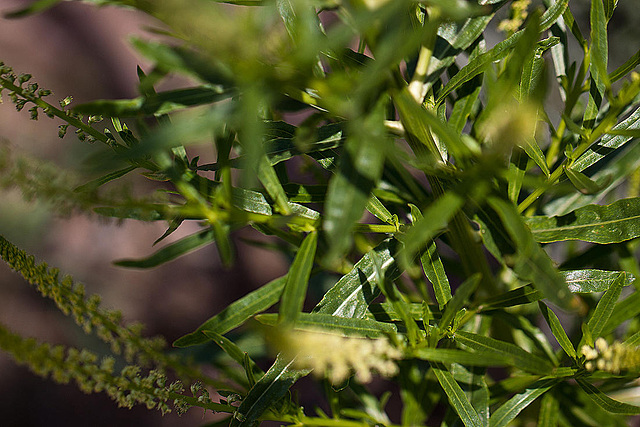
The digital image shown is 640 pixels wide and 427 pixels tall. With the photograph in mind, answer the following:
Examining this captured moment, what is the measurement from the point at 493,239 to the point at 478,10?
289 millimetres

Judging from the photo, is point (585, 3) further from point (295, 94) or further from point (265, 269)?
point (265, 269)

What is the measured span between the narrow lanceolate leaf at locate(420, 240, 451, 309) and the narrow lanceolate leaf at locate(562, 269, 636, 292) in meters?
0.14

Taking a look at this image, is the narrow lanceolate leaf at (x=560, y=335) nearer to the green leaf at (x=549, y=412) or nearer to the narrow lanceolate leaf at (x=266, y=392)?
the green leaf at (x=549, y=412)

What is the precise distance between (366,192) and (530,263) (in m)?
0.15

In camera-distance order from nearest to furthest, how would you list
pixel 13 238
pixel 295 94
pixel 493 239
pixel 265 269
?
pixel 295 94
pixel 493 239
pixel 13 238
pixel 265 269

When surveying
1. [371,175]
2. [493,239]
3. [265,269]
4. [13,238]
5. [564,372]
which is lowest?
[265,269]

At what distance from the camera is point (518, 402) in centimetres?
59

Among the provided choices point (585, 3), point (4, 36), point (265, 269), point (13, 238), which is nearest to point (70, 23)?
point (4, 36)

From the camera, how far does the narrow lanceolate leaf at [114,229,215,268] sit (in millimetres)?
433

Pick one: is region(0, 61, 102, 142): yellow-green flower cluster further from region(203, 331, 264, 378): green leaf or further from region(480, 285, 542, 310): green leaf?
region(480, 285, 542, 310): green leaf

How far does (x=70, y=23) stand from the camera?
2025 mm

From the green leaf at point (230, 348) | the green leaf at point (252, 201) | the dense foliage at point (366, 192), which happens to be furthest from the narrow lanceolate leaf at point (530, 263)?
the green leaf at point (230, 348)

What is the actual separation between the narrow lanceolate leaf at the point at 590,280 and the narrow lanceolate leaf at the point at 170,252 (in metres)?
0.39

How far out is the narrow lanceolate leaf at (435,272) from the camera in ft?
1.77
